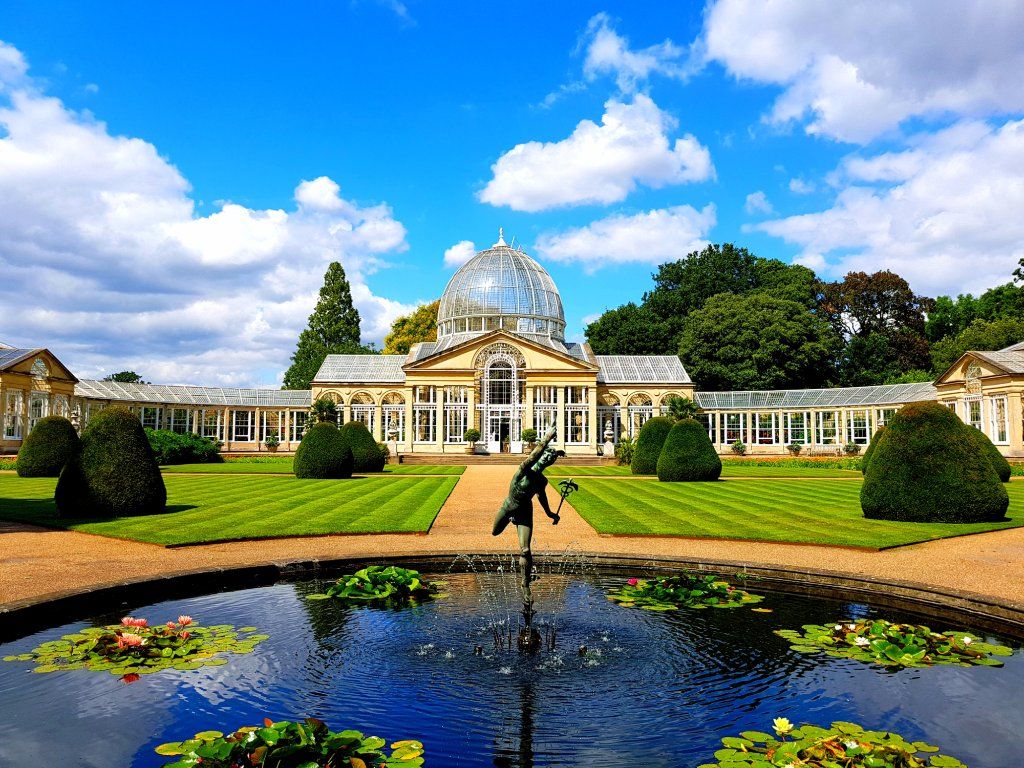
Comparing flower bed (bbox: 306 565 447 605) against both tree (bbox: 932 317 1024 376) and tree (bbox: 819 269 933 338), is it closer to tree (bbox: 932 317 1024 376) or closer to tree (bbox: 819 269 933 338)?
tree (bbox: 932 317 1024 376)

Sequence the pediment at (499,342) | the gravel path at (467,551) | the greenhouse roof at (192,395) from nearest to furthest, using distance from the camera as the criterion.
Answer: the gravel path at (467,551)
the pediment at (499,342)
the greenhouse roof at (192,395)

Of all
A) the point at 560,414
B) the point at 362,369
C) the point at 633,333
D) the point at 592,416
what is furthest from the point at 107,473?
the point at 633,333

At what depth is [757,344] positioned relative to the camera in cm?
6244

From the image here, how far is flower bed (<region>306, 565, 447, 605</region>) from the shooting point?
9461mm

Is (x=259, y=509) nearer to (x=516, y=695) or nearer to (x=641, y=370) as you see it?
(x=516, y=695)

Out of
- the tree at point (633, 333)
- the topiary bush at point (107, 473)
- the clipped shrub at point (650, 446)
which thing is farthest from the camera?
the tree at point (633, 333)

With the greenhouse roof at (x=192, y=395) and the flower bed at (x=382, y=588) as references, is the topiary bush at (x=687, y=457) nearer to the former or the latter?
the flower bed at (x=382, y=588)

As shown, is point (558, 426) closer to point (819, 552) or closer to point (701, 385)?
point (701, 385)

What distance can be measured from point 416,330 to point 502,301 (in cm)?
2157

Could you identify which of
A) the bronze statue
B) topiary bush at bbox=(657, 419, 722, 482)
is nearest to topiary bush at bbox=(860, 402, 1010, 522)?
topiary bush at bbox=(657, 419, 722, 482)

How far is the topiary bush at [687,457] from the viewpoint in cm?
2803

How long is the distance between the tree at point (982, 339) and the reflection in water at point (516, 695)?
5285 centimetres

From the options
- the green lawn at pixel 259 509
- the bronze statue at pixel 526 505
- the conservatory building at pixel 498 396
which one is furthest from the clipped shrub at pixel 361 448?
the bronze statue at pixel 526 505

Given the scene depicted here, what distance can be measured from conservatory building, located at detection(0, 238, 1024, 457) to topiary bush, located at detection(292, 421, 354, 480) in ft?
75.0
